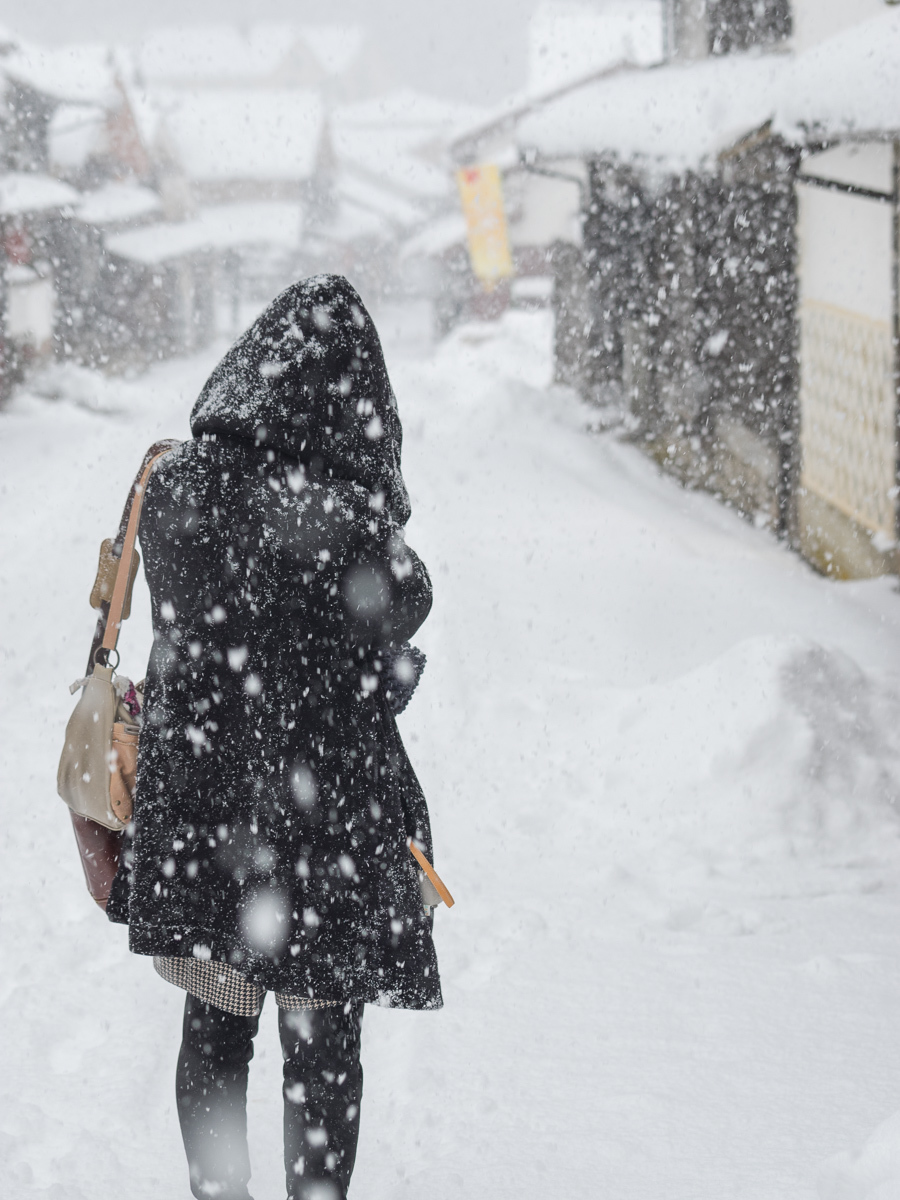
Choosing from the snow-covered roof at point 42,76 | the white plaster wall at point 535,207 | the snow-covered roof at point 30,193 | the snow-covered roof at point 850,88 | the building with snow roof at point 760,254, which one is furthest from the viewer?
the white plaster wall at point 535,207

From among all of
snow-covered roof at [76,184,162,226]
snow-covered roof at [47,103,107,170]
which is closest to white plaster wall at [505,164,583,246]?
A: snow-covered roof at [76,184,162,226]

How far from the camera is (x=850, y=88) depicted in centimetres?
577

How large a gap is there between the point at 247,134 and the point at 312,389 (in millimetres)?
50272

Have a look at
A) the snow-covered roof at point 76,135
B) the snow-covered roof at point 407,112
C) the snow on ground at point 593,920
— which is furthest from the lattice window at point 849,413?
the snow-covered roof at point 407,112

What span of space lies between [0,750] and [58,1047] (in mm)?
2292

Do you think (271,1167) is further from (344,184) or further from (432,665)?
(344,184)

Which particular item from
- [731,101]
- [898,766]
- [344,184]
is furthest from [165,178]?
[898,766]

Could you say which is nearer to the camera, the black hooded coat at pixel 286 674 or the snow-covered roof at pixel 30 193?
the black hooded coat at pixel 286 674

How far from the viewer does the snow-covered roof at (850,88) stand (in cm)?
542

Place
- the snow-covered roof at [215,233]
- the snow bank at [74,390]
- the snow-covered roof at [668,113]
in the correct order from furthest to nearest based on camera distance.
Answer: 1. the snow-covered roof at [215,233]
2. the snow bank at [74,390]
3. the snow-covered roof at [668,113]

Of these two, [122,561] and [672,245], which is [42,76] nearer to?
[672,245]

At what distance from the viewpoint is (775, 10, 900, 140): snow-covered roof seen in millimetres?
5418

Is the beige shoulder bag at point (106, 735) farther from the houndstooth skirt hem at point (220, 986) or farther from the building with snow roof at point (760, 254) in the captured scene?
the building with snow roof at point (760, 254)

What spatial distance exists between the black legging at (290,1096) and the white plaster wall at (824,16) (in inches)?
304
